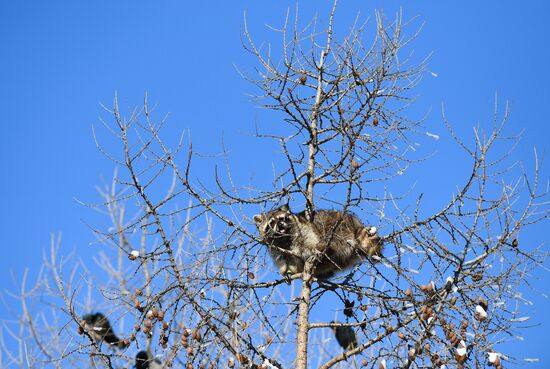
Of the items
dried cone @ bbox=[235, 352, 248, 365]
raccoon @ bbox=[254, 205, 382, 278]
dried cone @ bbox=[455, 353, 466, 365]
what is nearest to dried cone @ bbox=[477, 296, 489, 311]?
dried cone @ bbox=[455, 353, 466, 365]

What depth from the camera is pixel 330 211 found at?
737 cm

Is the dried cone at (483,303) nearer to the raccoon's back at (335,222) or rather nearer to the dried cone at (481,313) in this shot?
the dried cone at (481,313)

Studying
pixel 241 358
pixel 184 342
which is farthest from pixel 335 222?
pixel 184 342

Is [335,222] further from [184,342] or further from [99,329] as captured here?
[99,329]

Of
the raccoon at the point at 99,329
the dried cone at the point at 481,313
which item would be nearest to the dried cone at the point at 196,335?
the raccoon at the point at 99,329

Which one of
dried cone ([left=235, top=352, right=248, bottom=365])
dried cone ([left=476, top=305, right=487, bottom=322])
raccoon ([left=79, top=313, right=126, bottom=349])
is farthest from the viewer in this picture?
raccoon ([left=79, top=313, right=126, bottom=349])

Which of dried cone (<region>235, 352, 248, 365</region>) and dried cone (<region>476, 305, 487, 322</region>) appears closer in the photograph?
dried cone (<region>476, 305, 487, 322</region>)

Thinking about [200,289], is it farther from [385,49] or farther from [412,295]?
[385,49]

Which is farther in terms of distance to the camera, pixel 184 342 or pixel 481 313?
pixel 184 342

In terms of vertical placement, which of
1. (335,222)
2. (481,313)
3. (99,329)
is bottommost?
(481,313)

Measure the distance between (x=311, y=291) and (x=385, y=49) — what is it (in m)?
1.93

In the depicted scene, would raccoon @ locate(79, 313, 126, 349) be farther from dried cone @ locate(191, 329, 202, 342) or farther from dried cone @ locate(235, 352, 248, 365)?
dried cone @ locate(235, 352, 248, 365)

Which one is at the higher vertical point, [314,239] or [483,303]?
[314,239]

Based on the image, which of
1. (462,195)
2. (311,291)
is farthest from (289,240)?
(462,195)
